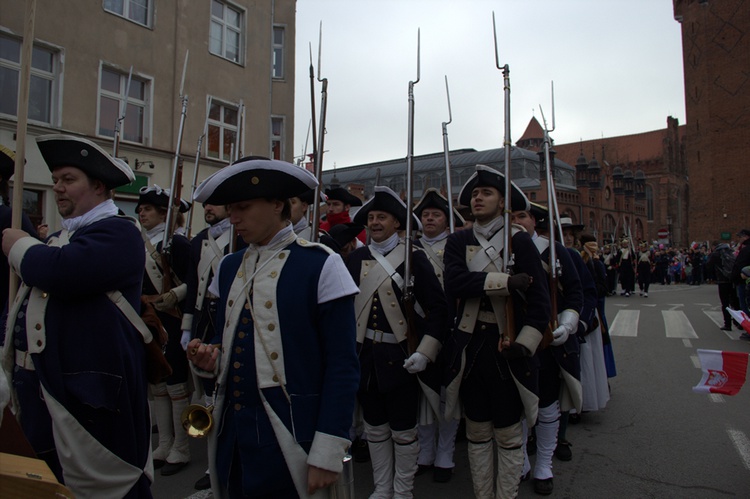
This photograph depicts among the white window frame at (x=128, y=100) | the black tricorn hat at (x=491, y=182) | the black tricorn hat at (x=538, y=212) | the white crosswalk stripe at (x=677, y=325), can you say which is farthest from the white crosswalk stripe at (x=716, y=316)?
the white window frame at (x=128, y=100)

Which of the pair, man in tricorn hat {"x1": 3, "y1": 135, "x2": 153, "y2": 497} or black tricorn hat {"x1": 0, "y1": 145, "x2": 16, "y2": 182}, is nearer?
man in tricorn hat {"x1": 3, "y1": 135, "x2": 153, "y2": 497}

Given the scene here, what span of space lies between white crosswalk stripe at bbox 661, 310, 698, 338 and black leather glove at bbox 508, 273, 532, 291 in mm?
10019

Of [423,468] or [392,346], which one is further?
[423,468]

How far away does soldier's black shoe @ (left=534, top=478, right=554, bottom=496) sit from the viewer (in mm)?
4273

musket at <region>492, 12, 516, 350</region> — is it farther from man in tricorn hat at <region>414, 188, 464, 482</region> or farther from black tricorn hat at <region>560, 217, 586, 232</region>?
black tricorn hat at <region>560, 217, 586, 232</region>

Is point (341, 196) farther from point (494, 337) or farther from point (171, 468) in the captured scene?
point (171, 468)

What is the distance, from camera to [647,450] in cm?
521

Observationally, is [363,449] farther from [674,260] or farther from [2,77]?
[674,260]

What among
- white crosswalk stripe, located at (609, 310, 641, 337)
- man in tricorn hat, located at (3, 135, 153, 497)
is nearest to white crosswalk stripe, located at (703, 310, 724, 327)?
white crosswalk stripe, located at (609, 310, 641, 337)

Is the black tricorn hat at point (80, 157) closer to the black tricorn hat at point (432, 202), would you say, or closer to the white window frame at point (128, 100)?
the black tricorn hat at point (432, 202)

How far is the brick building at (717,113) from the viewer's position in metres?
51.2

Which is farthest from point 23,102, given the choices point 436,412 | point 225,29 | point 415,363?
point 225,29

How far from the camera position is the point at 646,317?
49.5 feet

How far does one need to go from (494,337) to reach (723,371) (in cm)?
150
